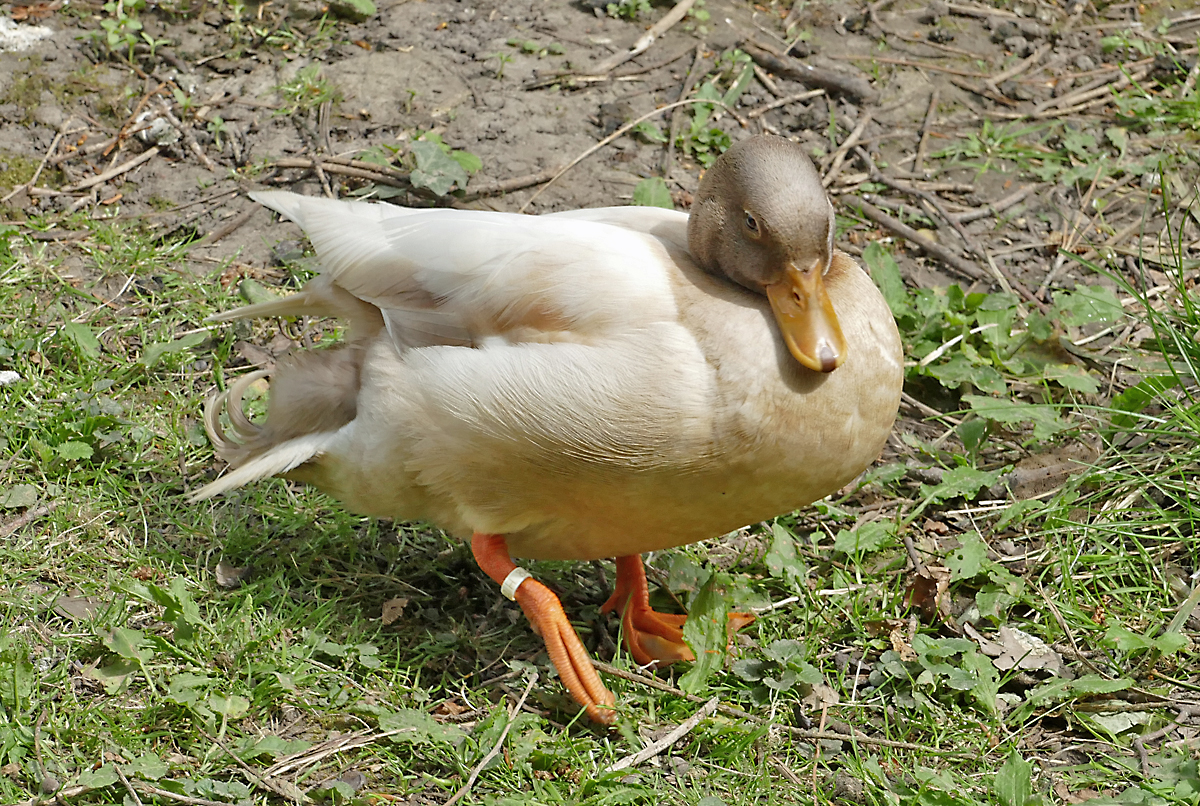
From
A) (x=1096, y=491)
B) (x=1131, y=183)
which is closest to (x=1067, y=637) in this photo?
(x=1096, y=491)

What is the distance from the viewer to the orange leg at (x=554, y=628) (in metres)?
2.98

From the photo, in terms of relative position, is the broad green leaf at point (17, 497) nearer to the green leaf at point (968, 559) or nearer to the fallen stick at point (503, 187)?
the fallen stick at point (503, 187)

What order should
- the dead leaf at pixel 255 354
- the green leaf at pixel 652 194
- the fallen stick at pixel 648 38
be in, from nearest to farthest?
the dead leaf at pixel 255 354, the green leaf at pixel 652 194, the fallen stick at pixel 648 38

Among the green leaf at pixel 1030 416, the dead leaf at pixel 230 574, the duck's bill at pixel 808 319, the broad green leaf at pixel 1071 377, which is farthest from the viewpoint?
the broad green leaf at pixel 1071 377

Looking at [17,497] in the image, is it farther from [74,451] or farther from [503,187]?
[503,187]

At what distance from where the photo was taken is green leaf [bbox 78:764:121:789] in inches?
102

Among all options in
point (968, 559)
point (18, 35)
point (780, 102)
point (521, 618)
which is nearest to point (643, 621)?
point (521, 618)

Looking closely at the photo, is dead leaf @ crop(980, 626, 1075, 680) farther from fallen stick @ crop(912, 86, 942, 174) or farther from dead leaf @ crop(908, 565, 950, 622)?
fallen stick @ crop(912, 86, 942, 174)

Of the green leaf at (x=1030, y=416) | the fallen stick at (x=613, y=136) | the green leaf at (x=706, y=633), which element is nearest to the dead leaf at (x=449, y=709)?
the green leaf at (x=706, y=633)

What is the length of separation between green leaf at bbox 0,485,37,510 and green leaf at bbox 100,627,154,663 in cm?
65

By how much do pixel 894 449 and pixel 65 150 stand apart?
11.3ft

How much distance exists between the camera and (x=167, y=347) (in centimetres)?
398

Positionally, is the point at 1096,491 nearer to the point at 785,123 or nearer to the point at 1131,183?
the point at 1131,183

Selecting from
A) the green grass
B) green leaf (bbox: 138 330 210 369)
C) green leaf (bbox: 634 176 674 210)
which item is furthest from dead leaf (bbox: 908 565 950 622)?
green leaf (bbox: 138 330 210 369)
